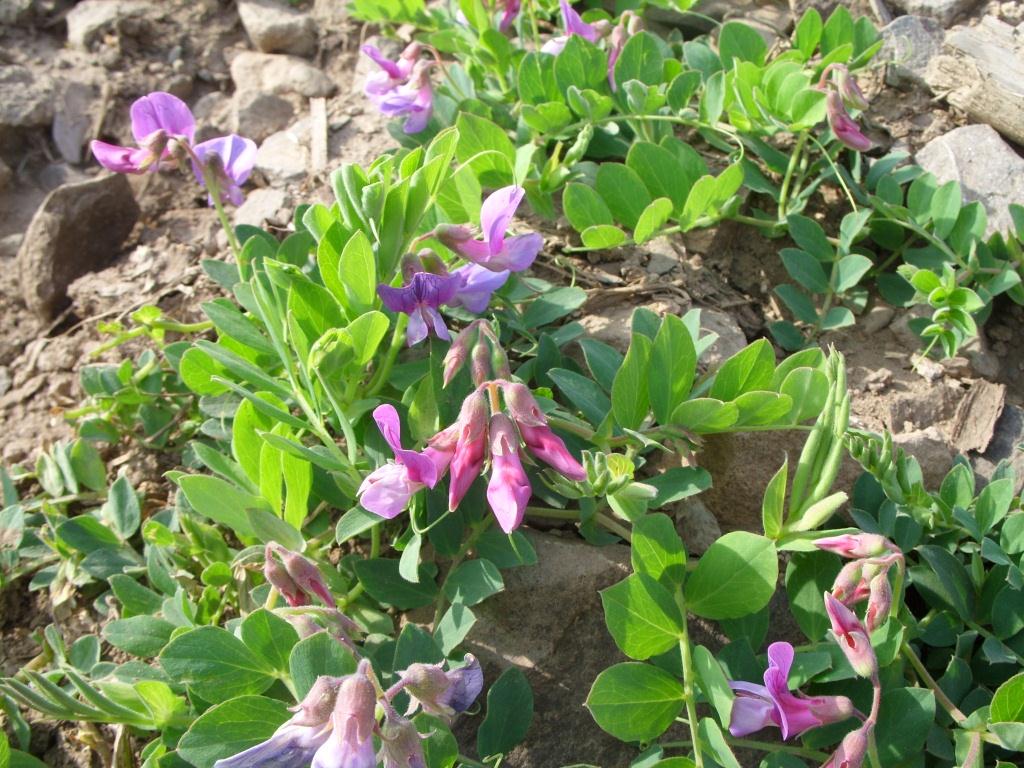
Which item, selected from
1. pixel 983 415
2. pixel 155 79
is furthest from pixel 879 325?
pixel 155 79

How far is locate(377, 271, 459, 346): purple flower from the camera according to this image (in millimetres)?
1682

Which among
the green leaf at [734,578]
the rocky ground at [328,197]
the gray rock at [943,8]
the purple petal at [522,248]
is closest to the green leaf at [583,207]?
the rocky ground at [328,197]

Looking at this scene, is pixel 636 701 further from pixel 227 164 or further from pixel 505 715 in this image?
pixel 227 164

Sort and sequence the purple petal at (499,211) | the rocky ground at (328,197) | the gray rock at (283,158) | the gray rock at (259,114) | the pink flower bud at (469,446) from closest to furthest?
the pink flower bud at (469,446)
the purple petal at (499,211)
the rocky ground at (328,197)
the gray rock at (283,158)
the gray rock at (259,114)

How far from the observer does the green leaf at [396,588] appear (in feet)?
5.68

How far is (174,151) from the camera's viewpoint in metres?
2.10

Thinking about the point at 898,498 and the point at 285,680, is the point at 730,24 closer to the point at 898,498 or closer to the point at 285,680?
the point at 898,498

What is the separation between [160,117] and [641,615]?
1428 mm

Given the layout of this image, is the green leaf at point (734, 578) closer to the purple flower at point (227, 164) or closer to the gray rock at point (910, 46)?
the purple flower at point (227, 164)

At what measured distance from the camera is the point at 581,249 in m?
2.22

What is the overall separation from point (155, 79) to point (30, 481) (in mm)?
1443

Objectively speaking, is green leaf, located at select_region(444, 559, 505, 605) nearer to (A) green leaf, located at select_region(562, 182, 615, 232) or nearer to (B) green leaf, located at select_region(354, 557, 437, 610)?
(B) green leaf, located at select_region(354, 557, 437, 610)

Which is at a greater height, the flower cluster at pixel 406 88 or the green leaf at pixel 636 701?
the flower cluster at pixel 406 88

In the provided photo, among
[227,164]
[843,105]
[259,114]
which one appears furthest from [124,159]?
[843,105]
